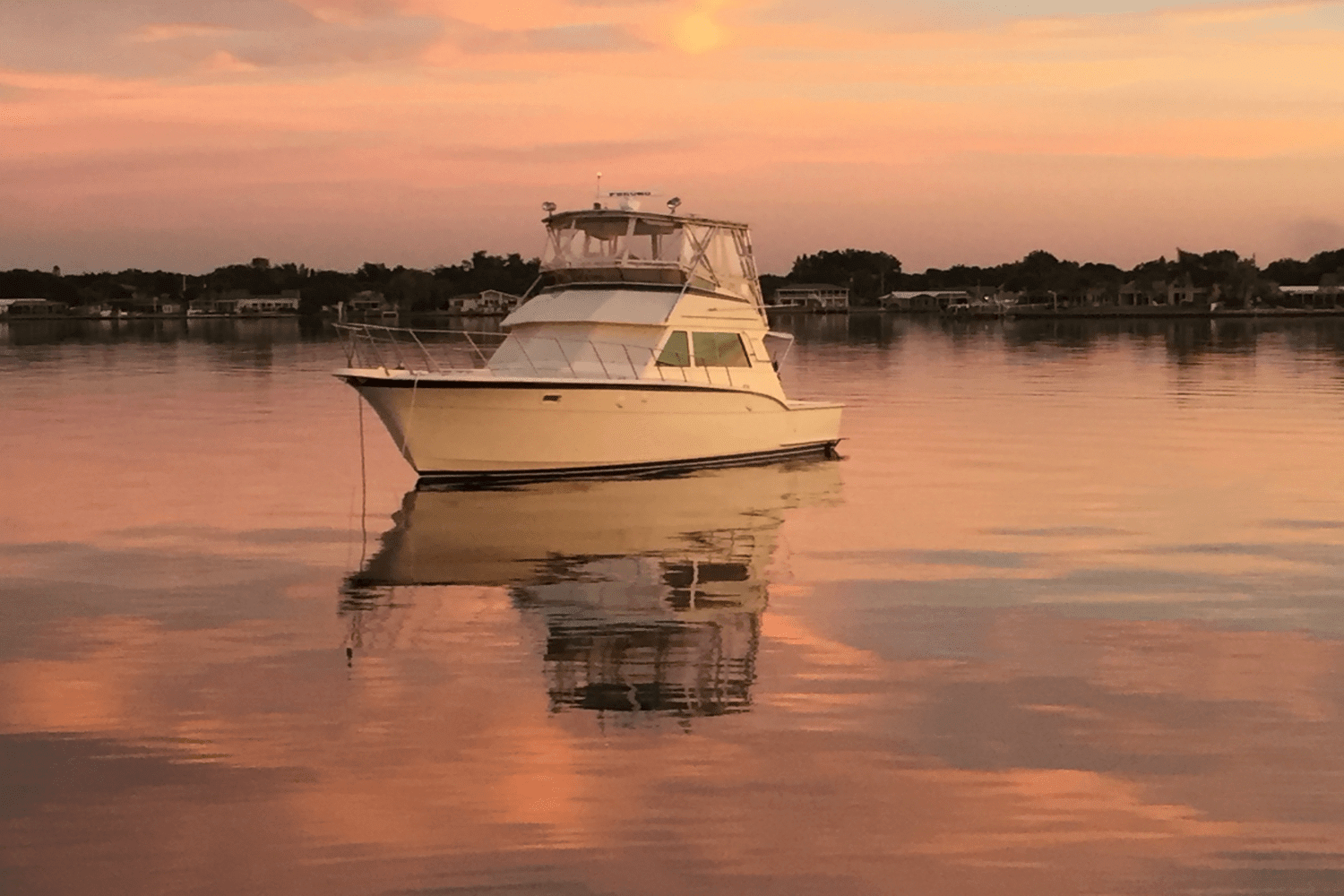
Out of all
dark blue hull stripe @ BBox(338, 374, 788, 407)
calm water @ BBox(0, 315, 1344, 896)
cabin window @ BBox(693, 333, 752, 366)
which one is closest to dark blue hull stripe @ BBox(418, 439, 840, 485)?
calm water @ BBox(0, 315, 1344, 896)

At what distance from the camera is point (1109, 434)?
37.0 m

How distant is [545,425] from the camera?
84.5 feet

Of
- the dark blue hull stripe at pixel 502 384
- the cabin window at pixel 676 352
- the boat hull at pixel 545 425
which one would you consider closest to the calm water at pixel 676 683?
the boat hull at pixel 545 425

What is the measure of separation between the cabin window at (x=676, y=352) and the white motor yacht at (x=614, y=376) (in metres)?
0.03

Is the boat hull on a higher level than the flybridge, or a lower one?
lower

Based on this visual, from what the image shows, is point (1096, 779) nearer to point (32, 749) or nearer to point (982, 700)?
point (982, 700)

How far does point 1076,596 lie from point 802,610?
3074 millimetres

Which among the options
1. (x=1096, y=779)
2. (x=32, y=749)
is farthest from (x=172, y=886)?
(x=1096, y=779)

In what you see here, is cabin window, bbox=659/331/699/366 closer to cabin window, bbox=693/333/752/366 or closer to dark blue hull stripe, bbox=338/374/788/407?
cabin window, bbox=693/333/752/366

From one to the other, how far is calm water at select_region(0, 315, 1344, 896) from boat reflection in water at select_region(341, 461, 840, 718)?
8 cm

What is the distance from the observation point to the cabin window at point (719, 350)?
2839cm

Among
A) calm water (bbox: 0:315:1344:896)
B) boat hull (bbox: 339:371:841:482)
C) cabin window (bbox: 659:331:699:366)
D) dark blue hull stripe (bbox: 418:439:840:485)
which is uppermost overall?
cabin window (bbox: 659:331:699:366)

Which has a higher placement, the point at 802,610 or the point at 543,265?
the point at 543,265

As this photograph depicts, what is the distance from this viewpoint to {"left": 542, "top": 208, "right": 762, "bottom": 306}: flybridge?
95.0 feet
